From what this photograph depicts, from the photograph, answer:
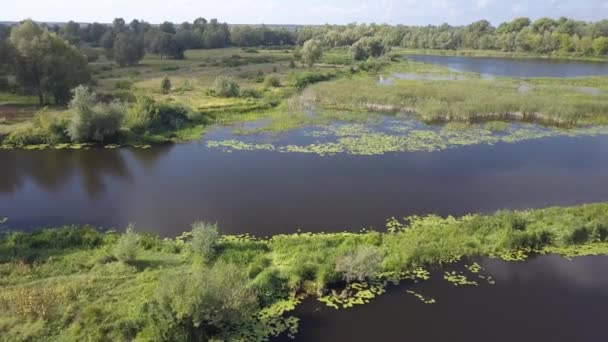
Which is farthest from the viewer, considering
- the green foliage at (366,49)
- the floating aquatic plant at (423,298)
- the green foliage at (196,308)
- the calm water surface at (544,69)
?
the green foliage at (366,49)

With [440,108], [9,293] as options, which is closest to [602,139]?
[440,108]

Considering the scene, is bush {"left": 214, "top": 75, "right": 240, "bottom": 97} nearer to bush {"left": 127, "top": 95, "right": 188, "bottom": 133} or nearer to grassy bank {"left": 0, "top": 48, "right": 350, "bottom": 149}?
grassy bank {"left": 0, "top": 48, "right": 350, "bottom": 149}

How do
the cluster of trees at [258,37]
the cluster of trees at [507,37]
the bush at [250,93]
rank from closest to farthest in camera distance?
the bush at [250,93] → the cluster of trees at [507,37] → the cluster of trees at [258,37]

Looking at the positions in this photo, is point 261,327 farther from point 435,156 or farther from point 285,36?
point 285,36

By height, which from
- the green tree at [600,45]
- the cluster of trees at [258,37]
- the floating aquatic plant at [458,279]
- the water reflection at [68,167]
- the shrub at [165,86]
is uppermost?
the cluster of trees at [258,37]

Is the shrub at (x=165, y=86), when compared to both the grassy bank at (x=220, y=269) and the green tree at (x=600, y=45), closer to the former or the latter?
the grassy bank at (x=220, y=269)

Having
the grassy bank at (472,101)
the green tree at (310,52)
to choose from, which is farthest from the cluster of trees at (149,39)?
the grassy bank at (472,101)

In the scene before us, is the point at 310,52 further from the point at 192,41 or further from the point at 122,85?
the point at 192,41

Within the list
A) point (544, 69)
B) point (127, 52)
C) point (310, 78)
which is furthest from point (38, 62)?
point (544, 69)
